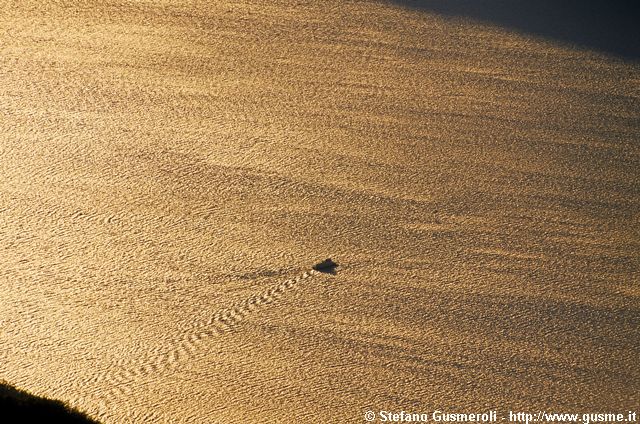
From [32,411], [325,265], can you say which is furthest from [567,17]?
[32,411]

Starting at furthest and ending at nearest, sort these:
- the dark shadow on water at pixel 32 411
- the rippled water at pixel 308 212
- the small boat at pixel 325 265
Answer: the small boat at pixel 325 265
the rippled water at pixel 308 212
the dark shadow on water at pixel 32 411

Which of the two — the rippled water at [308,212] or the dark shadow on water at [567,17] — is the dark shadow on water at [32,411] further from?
the dark shadow on water at [567,17]

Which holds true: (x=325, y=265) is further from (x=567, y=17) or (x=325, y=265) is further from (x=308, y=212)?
(x=567, y=17)

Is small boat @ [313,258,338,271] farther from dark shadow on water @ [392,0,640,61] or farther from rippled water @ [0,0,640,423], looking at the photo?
dark shadow on water @ [392,0,640,61]

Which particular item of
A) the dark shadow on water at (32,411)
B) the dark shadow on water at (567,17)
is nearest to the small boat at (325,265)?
the dark shadow on water at (32,411)

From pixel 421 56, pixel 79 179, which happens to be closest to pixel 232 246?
pixel 79 179

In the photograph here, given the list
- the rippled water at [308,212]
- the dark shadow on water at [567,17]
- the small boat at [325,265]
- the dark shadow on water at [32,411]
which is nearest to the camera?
the dark shadow on water at [32,411]
